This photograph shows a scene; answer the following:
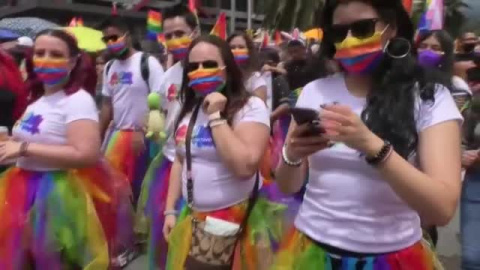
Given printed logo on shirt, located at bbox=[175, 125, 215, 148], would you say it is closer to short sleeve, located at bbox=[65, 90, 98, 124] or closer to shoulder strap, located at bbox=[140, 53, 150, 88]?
short sleeve, located at bbox=[65, 90, 98, 124]

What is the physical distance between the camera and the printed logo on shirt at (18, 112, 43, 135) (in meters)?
3.84

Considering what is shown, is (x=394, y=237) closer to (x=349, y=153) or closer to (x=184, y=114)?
(x=349, y=153)

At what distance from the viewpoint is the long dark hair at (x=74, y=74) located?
4.05 metres

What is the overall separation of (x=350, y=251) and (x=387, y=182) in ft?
1.06

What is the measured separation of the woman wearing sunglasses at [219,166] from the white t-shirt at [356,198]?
3.37 ft

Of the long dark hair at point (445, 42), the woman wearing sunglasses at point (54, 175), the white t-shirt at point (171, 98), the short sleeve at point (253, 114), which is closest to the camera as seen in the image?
the short sleeve at point (253, 114)

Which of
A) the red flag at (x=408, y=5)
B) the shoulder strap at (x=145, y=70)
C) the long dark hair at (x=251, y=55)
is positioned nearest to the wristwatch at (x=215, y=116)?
the red flag at (x=408, y=5)

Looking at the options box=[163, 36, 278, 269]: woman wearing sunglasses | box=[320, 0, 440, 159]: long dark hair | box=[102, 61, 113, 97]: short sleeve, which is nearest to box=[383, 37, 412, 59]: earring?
box=[320, 0, 440, 159]: long dark hair

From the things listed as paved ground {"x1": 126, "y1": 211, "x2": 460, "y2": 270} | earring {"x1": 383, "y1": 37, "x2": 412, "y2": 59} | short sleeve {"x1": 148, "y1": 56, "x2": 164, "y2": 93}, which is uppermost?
earring {"x1": 383, "y1": 37, "x2": 412, "y2": 59}

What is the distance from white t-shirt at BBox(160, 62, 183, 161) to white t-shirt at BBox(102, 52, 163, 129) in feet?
3.86

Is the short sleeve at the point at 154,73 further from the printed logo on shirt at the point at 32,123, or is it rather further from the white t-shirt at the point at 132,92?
the printed logo on shirt at the point at 32,123

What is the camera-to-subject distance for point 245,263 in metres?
3.62

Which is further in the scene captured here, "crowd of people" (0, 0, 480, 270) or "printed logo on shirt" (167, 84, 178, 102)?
"printed logo on shirt" (167, 84, 178, 102)

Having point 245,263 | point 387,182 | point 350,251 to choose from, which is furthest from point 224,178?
point 387,182
